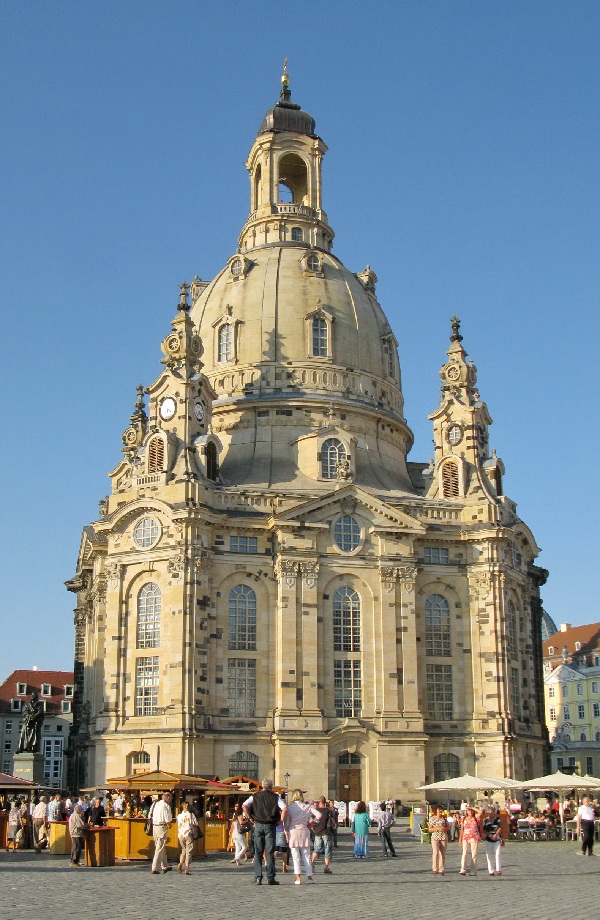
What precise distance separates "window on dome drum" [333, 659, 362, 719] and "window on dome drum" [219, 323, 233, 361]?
70.8 feet

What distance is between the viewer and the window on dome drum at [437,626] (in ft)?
226

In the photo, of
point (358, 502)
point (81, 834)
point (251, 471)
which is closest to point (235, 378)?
point (251, 471)

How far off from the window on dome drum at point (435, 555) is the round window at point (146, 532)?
1555cm

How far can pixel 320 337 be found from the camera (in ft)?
251

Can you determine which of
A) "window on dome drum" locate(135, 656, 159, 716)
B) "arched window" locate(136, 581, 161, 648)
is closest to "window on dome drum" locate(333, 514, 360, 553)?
"arched window" locate(136, 581, 161, 648)

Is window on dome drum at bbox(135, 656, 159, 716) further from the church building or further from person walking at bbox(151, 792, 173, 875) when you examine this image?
person walking at bbox(151, 792, 173, 875)

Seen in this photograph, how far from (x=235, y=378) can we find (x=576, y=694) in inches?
2110

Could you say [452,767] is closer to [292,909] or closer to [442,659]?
[442,659]

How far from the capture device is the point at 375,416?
250ft

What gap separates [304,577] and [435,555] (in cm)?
853

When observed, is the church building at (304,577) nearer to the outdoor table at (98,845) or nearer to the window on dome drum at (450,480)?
the window on dome drum at (450,480)

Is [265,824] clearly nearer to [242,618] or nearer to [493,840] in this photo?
[493,840]

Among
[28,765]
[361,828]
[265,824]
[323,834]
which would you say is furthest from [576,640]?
[265,824]

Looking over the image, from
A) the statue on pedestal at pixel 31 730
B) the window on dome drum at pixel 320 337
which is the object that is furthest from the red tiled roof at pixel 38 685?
the window on dome drum at pixel 320 337
